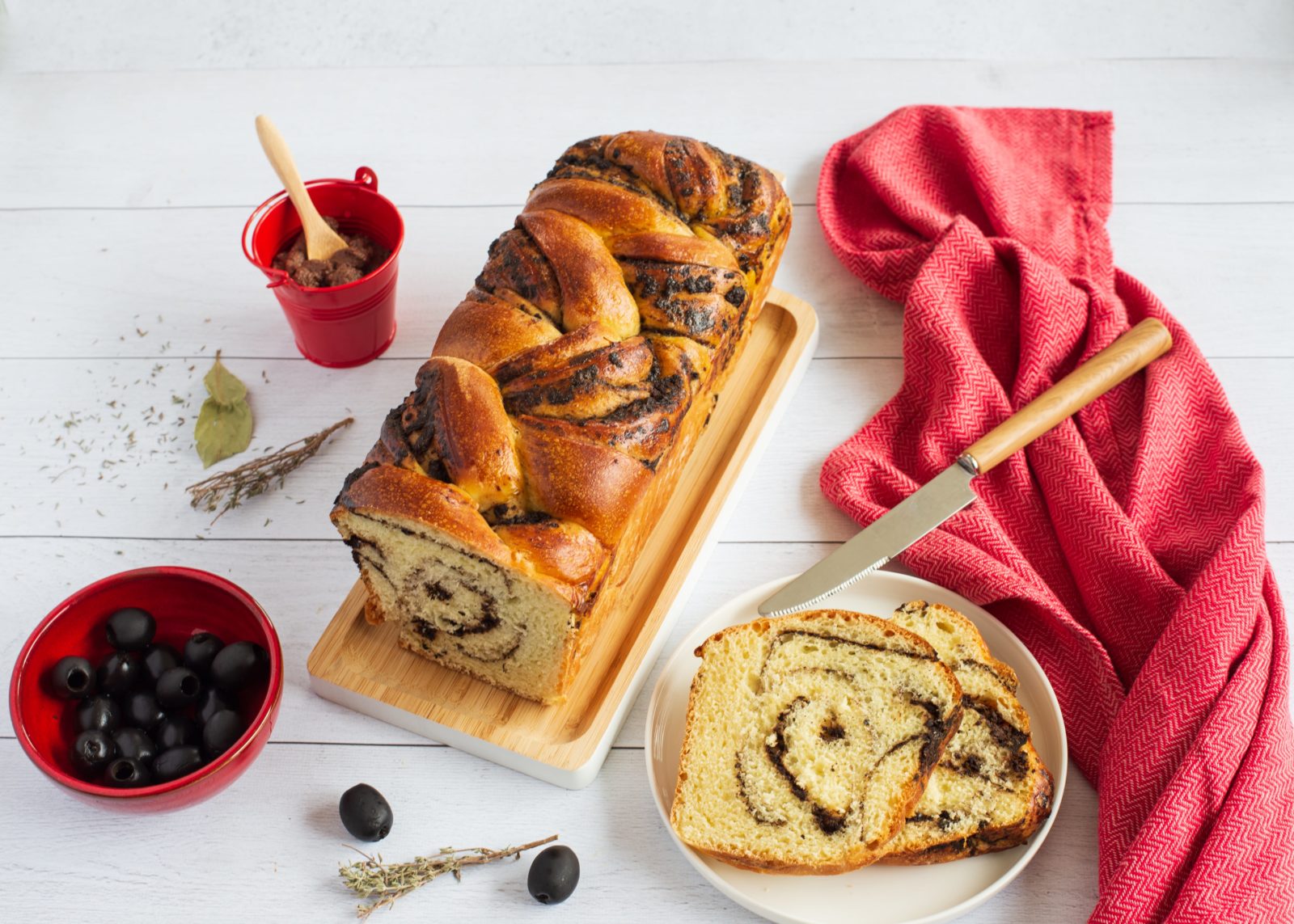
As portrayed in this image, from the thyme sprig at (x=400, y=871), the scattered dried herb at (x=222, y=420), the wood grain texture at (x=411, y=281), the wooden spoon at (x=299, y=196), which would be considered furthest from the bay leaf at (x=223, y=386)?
the thyme sprig at (x=400, y=871)

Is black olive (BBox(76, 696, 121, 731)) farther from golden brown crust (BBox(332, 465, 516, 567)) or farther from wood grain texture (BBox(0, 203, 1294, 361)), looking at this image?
wood grain texture (BBox(0, 203, 1294, 361))

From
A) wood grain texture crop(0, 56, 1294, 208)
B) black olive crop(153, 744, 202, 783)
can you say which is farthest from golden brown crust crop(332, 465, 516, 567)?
wood grain texture crop(0, 56, 1294, 208)

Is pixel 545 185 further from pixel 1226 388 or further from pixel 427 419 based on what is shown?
pixel 1226 388

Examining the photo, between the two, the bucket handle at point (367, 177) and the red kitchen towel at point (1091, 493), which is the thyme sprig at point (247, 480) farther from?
the red kitchen towel at point (1091, 493)

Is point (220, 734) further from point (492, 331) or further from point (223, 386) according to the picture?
point (223, 386)

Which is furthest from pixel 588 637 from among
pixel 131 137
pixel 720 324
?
pixel 131 137

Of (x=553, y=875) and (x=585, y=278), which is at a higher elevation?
(x=585, y=278)

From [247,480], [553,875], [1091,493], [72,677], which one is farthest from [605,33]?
[553,875]

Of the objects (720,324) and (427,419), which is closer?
(427,419)
